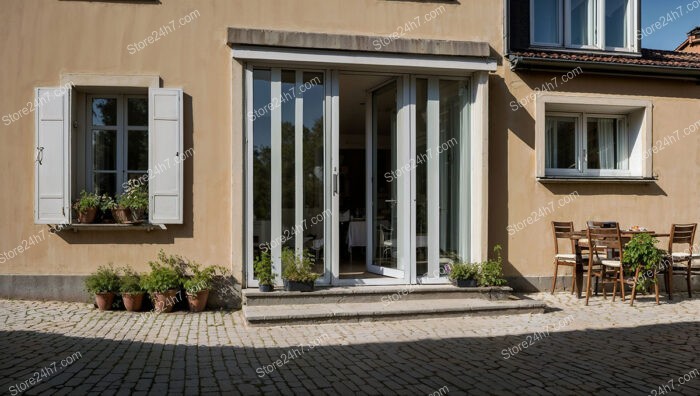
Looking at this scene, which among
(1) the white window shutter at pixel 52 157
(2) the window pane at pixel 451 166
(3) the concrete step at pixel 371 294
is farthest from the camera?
(2) the window pane at pixel 451 166

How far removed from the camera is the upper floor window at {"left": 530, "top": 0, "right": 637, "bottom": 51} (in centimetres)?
959

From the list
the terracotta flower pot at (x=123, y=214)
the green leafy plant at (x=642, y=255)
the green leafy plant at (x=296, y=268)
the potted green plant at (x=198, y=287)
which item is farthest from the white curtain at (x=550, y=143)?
the terracotta flower pot at (x=123, y=214)

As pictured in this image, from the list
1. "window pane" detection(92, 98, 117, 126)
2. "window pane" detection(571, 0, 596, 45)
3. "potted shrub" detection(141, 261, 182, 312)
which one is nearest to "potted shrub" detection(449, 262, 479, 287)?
"potted shrub" detection(141, 261, 182, 312)

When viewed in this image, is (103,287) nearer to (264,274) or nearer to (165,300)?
(165,300)

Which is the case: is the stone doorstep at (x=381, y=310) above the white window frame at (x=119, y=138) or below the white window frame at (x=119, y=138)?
below

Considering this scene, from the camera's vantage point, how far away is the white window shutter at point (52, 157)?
761 centimetres

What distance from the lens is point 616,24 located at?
9.93 m

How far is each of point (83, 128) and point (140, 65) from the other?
119cm

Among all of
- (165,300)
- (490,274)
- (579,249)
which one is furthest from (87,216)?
(579,249)

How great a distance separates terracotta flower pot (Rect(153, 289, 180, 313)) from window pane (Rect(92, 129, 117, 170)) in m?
1.96

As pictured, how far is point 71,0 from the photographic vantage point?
25.6 feet

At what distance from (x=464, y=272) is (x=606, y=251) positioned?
2.33 m

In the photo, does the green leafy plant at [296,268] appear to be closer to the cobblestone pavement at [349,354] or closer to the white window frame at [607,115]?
the cobblestone pavement at [349,354]

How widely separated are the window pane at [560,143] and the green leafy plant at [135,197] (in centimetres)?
608
